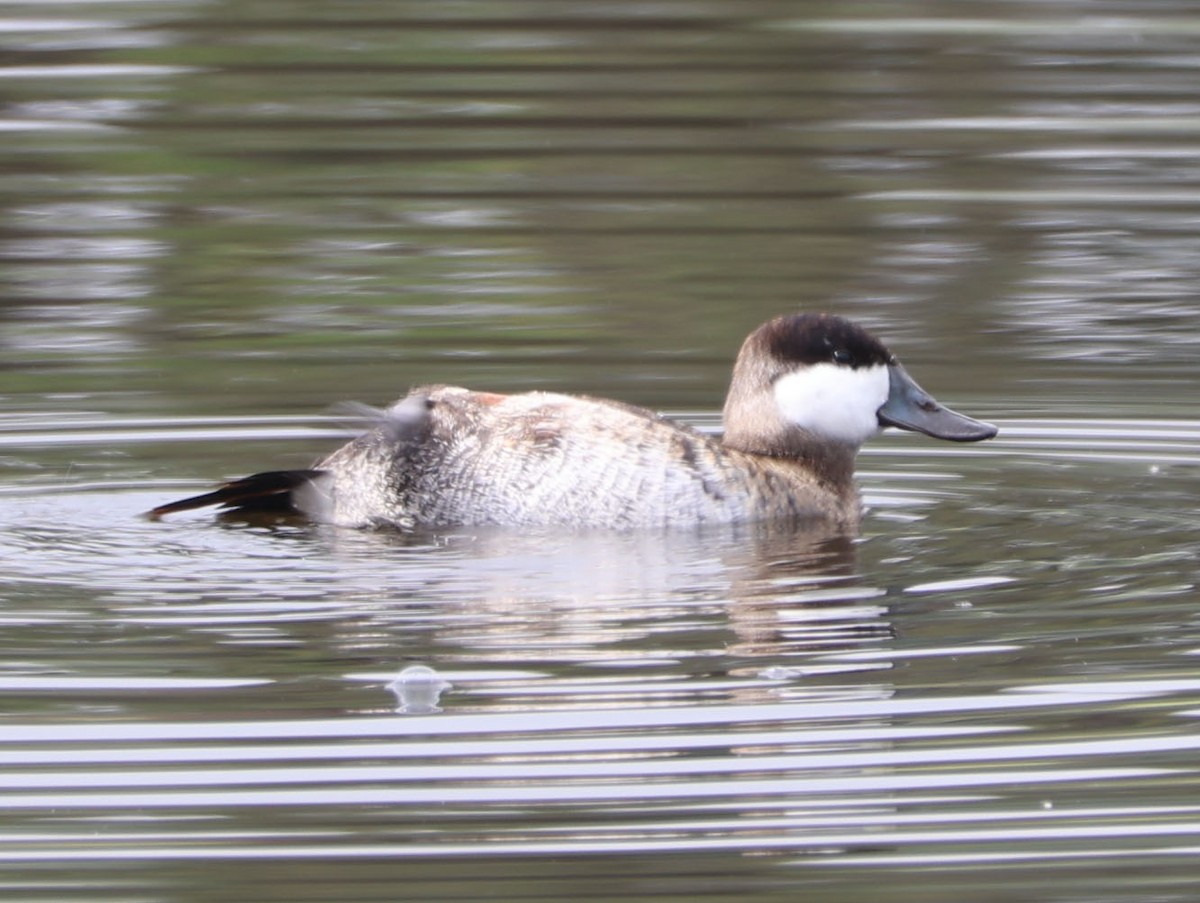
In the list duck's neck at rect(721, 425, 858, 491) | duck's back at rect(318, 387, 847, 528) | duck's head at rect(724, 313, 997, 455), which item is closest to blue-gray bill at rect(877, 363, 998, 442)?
duck's head at rect(724, 313, 997, 455)

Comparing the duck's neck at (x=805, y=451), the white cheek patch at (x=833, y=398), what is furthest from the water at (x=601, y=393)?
the white cheek patch at (x=833, y=398)

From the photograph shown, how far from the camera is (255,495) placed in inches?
303

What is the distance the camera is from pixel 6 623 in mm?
6340

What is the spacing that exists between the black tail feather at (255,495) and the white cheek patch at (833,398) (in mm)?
1432

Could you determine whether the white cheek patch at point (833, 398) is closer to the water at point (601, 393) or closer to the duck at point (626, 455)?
the duck at point (626, 455)

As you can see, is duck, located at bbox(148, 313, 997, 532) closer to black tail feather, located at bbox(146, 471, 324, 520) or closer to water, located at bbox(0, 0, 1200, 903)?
black tail feather, located at bbox(146, 471, 324, 520)

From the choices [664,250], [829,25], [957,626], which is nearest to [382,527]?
[957,626]

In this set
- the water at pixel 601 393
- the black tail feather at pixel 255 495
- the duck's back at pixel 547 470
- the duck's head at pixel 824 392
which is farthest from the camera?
the duck's head at pixel 824 392

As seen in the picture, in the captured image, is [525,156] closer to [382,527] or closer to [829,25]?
[829,25]

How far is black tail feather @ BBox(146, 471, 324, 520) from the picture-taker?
7.61m

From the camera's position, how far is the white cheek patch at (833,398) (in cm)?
784

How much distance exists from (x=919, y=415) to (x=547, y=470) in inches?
48.1

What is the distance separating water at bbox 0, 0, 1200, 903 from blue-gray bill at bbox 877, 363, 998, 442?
0.25 m

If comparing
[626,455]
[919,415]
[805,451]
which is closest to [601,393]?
[805,451]
